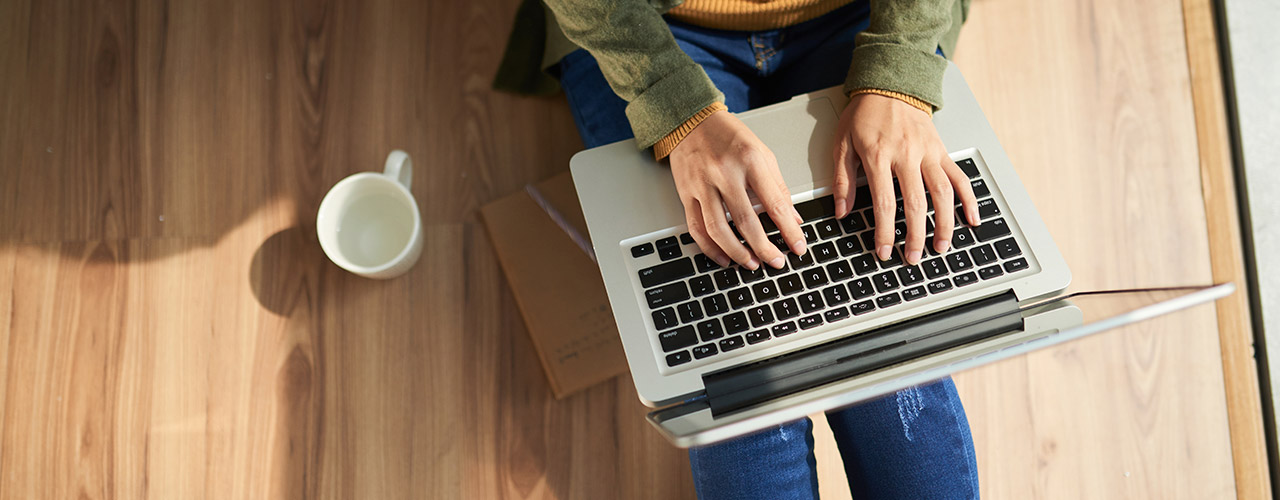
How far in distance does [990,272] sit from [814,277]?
16cm

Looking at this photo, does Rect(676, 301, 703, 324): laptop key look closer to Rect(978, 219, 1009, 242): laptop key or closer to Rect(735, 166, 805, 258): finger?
Rect(735, 166, 805, 258): finger

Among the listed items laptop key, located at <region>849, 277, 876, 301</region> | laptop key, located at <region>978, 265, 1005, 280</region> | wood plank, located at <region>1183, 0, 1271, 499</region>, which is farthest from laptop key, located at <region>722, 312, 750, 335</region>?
wood plank, located at <region>1183, 0, 1271, 499</region>

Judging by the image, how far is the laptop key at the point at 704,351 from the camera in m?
0.62

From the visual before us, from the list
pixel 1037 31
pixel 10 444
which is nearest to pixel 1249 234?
pixel 1037 31

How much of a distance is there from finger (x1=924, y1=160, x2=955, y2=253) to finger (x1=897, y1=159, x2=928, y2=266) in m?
0.01

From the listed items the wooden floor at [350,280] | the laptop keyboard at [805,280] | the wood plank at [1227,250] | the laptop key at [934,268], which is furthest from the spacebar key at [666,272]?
the wood plank at [1227,250]

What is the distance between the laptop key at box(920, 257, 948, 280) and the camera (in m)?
0.64

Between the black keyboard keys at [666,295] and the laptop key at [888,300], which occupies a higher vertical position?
the black keyboard keys at [666,295]

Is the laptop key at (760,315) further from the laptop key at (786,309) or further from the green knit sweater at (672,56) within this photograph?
the green knit sweater at (672,56)

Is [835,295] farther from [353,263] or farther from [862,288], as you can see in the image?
[353,263]

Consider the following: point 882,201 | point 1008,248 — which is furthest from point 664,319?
point 1008,248

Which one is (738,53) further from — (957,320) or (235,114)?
(235,114)

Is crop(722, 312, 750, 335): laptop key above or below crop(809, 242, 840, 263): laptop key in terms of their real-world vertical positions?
below

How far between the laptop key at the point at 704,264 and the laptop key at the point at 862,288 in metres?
0.13
